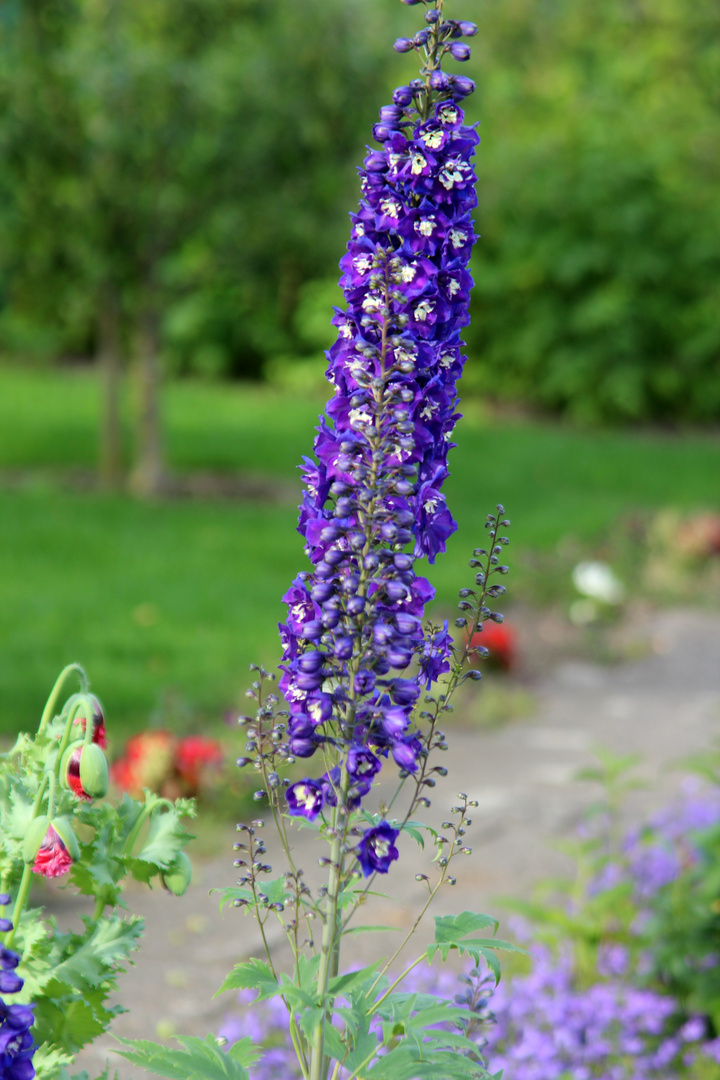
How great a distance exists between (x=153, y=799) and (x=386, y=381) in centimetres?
74

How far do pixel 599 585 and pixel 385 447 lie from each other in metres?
5.91

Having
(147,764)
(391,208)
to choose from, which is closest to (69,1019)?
(391,208)

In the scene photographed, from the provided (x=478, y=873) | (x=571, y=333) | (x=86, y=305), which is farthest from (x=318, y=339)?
(x=478, y=873)

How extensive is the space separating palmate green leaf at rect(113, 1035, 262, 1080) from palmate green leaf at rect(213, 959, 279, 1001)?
0.09m

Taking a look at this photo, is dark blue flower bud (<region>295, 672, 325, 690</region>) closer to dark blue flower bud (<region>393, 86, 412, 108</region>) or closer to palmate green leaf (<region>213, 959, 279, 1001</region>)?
palmate green leaf (<region>213, 959, 279, 1001</region>)

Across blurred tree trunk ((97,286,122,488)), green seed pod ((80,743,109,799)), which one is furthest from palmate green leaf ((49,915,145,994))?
blurred tree trunk ((97,286,122,488))

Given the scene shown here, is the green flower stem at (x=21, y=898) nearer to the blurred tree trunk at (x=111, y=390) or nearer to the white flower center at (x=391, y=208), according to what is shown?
the white flower center at (x=391, y=208)

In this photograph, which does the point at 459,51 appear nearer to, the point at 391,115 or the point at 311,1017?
the point at 391,115

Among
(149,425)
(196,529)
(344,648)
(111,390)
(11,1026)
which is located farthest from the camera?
(111,390)

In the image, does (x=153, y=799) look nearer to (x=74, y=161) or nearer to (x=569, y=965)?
(x=569, y=965)

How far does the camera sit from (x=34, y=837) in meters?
1.59

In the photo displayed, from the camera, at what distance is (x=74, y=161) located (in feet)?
30.1

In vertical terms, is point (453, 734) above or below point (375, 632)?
above

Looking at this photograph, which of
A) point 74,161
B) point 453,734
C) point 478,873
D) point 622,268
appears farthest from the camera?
point 622,268
